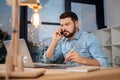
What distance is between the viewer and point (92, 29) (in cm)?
492

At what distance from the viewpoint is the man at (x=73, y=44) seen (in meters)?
2.27

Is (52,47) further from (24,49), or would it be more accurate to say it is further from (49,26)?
(49,26)

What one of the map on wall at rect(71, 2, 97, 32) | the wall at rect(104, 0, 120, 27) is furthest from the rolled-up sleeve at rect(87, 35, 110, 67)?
the map on wall at rect(71, 2, 97, 32)

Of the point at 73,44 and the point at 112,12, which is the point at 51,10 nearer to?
the point at 112,12

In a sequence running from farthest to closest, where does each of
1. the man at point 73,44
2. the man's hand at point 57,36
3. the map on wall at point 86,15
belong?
the map on wall at point 86,15 < the man's hand at point 57,36 < the man at point 73,44

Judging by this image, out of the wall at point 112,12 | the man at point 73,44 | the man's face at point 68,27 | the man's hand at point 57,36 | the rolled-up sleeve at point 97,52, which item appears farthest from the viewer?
the wall at point 112,12

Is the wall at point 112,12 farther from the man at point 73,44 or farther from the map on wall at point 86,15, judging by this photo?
the man at point 73,44

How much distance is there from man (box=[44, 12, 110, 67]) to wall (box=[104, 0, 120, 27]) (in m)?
1.94

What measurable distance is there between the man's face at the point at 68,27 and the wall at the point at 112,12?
→ 74.8 inches

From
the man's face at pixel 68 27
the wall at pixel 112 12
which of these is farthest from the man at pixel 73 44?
the wall at pixel 112 12

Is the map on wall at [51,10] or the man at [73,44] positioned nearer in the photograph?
the man at [73,44]

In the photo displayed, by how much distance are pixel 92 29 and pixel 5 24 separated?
2138mm

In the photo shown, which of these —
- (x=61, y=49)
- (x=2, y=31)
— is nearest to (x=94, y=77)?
(x=61, y=49)

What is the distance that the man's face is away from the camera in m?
2.73
